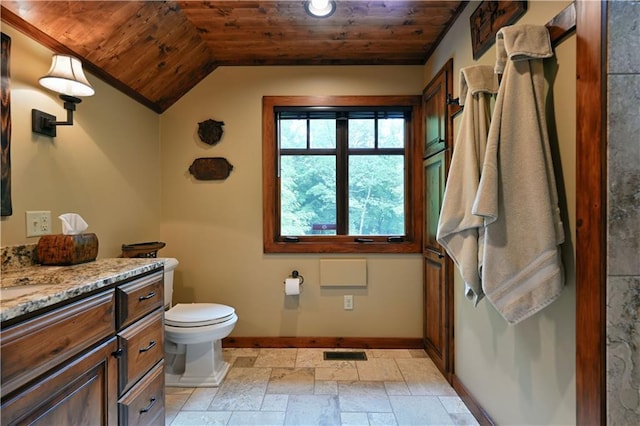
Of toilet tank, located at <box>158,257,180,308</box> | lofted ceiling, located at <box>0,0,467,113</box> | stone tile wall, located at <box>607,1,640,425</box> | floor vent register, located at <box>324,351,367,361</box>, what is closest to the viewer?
stone tile wall, located at <box>607,1,640,425</box>

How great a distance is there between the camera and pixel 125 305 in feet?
3.79

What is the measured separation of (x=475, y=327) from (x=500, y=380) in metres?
0.28

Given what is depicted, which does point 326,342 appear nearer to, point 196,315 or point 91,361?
point 196,315

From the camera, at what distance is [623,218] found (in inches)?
33.6

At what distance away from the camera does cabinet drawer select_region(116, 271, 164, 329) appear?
1141 mm

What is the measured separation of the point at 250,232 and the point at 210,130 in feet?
3.07

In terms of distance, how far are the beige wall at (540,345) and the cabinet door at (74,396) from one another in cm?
164

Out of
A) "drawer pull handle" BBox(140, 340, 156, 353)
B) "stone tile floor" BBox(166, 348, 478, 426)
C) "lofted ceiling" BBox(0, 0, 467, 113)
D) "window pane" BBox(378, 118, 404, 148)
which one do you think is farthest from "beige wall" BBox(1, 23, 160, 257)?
"window pane" BBox(378, 118, 404, 148)

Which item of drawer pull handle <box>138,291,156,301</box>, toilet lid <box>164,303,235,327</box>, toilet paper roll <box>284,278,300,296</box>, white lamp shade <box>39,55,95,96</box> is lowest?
toilet lid <box>164,303,235,327</box>

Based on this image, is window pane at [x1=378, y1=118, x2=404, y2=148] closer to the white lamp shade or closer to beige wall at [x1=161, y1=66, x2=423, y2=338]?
beige wall at [x1=161, y1=66, x2=423, y2=338]

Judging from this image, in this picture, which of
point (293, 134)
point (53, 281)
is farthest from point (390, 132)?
point (53, 281)

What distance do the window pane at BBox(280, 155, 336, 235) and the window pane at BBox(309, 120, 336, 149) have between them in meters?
0.11

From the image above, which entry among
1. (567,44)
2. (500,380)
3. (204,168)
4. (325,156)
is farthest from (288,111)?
(500,380)

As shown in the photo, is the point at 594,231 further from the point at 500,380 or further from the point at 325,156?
the point at 325,156
